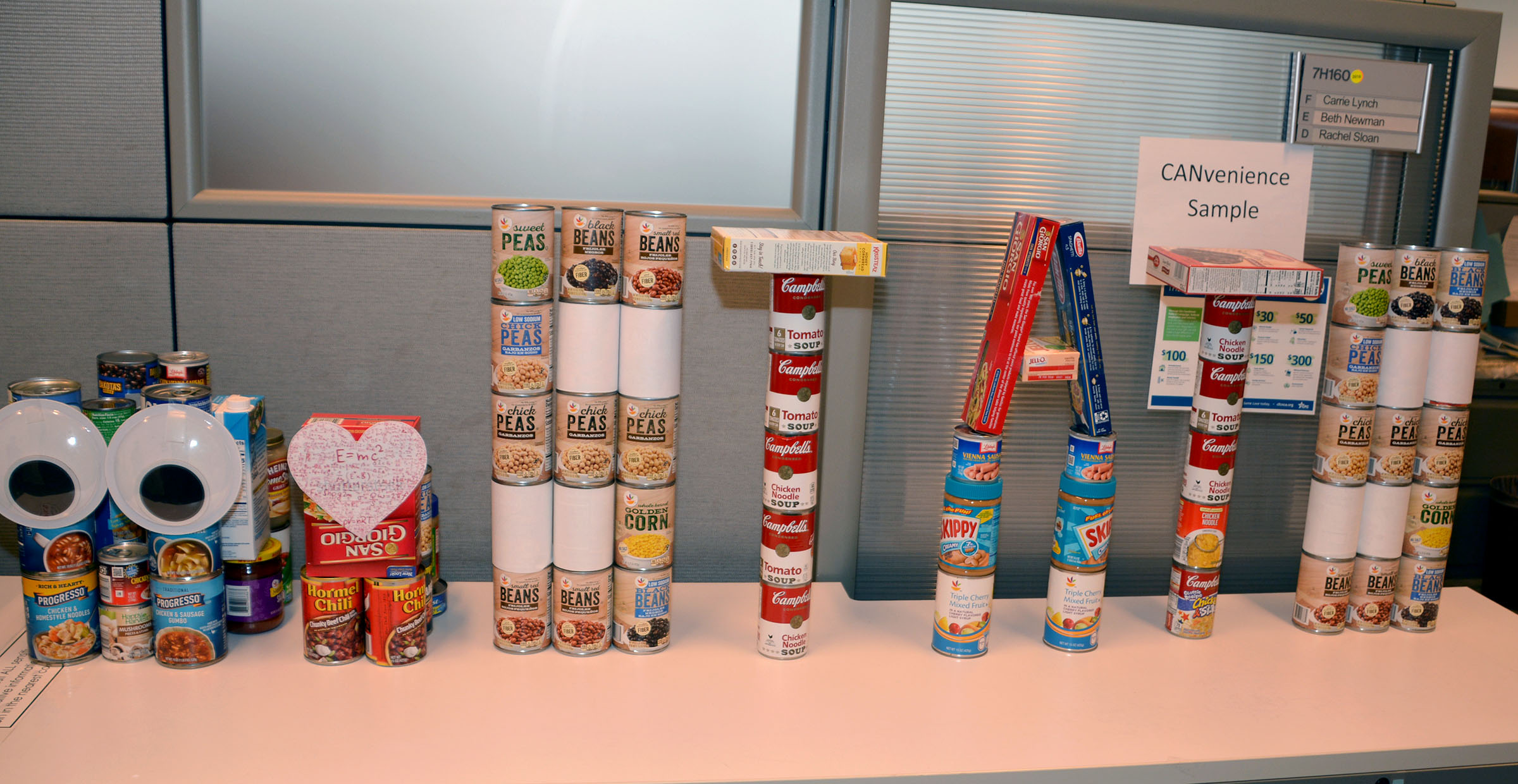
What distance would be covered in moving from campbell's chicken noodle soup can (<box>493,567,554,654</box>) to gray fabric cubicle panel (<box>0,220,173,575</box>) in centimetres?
60

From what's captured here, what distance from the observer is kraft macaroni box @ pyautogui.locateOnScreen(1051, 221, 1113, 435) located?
1241 mm

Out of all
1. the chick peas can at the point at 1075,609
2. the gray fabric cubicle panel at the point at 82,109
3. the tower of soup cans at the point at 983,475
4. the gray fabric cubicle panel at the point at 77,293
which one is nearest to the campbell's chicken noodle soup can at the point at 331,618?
the gray fabric cubicle panel at the point at 77,293

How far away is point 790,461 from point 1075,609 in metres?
0.44

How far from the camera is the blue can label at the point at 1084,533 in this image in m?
1.25

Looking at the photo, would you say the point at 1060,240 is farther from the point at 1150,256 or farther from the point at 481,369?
the point at 481,369

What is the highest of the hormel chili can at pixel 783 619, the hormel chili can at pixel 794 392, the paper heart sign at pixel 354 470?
the hormel chili can at pixel 794 392

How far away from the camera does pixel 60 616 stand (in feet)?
3.58

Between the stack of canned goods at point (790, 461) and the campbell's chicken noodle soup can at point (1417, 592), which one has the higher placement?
the stack of canned goods at point (790, 461)

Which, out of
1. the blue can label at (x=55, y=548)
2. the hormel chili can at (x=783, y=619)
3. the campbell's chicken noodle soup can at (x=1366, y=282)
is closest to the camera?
the blue can label at (x=55, y=548)

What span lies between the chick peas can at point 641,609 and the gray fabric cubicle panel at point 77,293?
0.72m

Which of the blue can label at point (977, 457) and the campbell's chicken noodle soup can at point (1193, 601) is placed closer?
the blue can label at point (977, 457)

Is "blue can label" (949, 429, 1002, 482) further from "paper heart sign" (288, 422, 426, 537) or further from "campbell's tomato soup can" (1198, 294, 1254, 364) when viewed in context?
"paper heart sign" (288, 422, 426, 537)

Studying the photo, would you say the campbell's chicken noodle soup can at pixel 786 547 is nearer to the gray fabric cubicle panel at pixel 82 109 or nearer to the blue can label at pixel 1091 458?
the blue can label at pixel 1091 458

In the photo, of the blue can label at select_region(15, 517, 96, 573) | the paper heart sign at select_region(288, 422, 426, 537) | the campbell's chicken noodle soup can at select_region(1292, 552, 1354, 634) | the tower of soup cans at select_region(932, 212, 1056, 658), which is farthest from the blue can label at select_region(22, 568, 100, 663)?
the campbell's chicken noodle soup can at select_region(1292, 552, 1354, 634)
